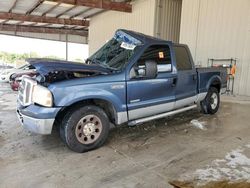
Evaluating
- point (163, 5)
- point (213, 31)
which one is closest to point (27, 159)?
point (213, 31)

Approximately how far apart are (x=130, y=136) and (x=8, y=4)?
42.4 ft

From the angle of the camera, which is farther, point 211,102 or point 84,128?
point 211,102

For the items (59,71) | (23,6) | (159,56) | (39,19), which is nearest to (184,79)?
(159,56)

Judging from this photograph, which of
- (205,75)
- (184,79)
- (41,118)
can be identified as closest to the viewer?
(41,118)

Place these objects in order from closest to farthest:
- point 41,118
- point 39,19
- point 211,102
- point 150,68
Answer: point 41,118, point 150,68, point 211,102, point 39,19

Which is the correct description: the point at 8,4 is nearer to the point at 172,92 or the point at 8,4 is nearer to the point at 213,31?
the point at 213,31

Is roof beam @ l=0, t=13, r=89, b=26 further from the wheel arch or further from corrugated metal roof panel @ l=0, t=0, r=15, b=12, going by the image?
the wheel arch

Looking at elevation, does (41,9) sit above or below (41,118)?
above

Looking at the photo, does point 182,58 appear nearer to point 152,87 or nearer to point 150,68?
point 152,87

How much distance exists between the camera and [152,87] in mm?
4402

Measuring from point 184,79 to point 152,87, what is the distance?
965mm

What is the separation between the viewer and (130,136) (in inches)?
180

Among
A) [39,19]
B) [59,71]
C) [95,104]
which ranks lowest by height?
[95,104]

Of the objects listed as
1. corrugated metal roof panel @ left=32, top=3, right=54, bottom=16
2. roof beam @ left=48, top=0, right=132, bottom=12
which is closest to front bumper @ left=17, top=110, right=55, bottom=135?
roof beam @ left=48, top=0, right=132, bottom=12
